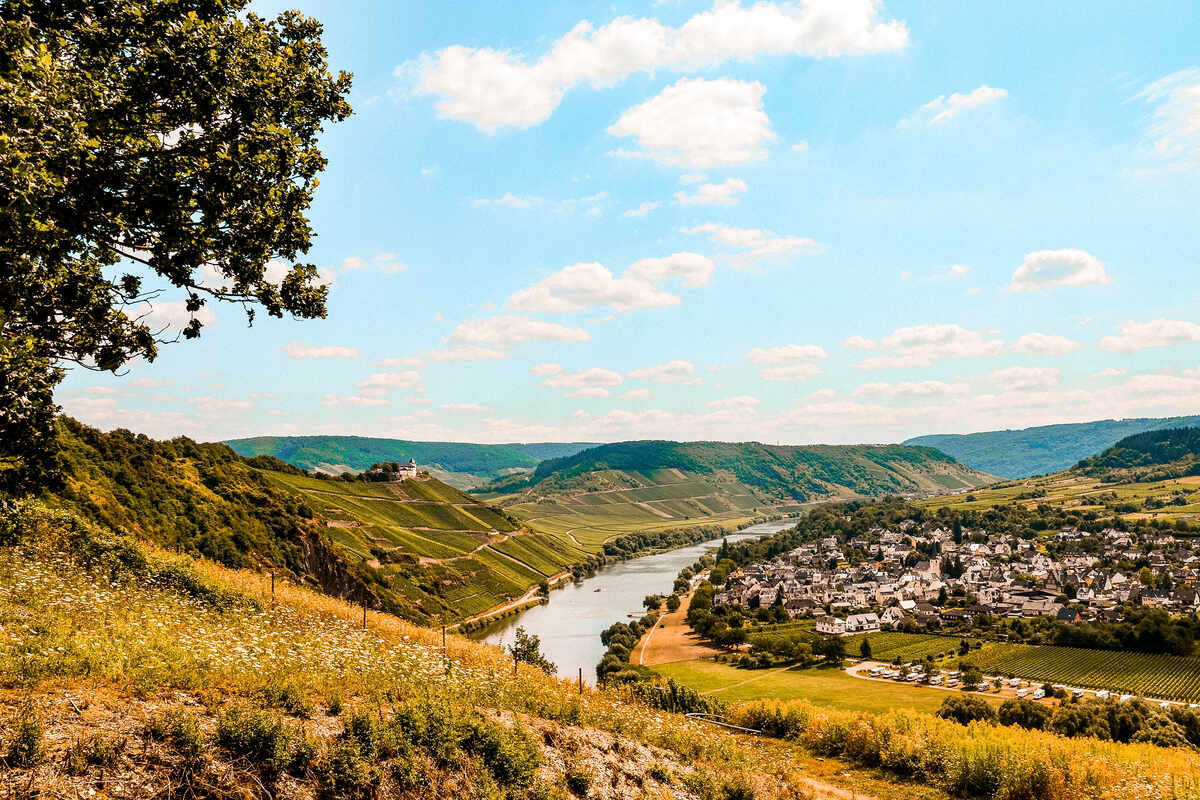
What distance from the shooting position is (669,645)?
81.1 meters

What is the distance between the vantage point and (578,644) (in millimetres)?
76938

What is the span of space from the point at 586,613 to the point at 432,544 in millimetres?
29376

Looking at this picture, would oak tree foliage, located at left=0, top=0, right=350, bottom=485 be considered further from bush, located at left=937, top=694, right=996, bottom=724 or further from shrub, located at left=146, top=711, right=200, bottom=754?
bush, located at left=937, top=694, right=996, bottom=724

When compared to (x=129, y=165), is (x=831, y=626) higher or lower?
lower

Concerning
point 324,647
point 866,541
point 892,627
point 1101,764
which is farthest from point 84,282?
point 866,541

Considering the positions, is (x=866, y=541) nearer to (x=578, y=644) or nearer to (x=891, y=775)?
(x=578, y=644)

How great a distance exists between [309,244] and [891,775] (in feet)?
70.5

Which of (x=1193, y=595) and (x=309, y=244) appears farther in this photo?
(x=1193, y=595)

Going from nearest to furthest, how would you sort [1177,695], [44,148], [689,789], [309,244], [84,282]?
[44,148], [84,282], [309,244], [689,789], [1177,695]

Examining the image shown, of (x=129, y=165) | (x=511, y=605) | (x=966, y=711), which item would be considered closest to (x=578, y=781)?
(x=129, y=165)

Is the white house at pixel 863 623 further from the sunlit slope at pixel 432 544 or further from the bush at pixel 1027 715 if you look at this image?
the sunlit slope at pixel 432 544

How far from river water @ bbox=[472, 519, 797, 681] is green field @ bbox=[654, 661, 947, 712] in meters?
10.3

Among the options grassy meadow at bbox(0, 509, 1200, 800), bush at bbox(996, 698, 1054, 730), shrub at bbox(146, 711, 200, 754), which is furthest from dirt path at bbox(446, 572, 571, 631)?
shrub at bbox(146, 711, 200, 754)

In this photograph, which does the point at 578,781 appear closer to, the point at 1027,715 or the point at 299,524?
the point at 1027,715
